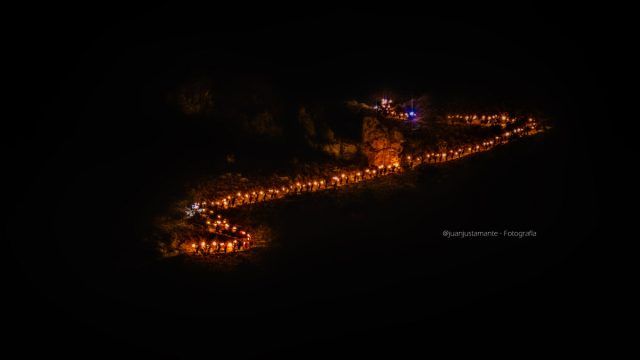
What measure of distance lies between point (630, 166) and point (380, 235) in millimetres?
6712

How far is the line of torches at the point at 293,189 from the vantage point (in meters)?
10.3

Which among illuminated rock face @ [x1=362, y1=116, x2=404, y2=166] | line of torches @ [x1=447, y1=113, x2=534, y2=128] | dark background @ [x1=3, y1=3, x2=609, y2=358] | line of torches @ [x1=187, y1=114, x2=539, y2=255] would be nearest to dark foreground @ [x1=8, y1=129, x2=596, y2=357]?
dark background @ [x1=3, y1=3, x2=609, y2=358]

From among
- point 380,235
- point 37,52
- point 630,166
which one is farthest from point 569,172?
point 37,52

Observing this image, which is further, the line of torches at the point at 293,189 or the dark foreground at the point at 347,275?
the line of torches at the point at 293,189

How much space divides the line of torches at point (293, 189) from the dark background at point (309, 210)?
0.68 meters

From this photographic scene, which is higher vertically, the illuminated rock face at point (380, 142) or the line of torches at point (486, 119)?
the line of torches at point (486, 119)

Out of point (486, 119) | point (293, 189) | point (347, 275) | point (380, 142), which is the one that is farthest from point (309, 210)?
point (486, 119)

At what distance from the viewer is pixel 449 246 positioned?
970 cm

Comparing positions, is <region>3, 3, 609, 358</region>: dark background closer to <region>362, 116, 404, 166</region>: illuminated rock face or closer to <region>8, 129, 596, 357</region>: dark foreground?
<region>8, 129, 596, 357</region>: dark foreground

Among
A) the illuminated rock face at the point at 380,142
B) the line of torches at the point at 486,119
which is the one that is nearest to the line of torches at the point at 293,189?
the illuminated rock face at the point at 380,142

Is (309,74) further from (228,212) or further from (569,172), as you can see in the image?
(569,172)

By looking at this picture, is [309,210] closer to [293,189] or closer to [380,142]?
[293,189]

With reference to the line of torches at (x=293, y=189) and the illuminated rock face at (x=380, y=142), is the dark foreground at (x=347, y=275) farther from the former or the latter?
the illuminated rock face at (x=380, y=142)

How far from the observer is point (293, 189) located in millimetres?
12195
